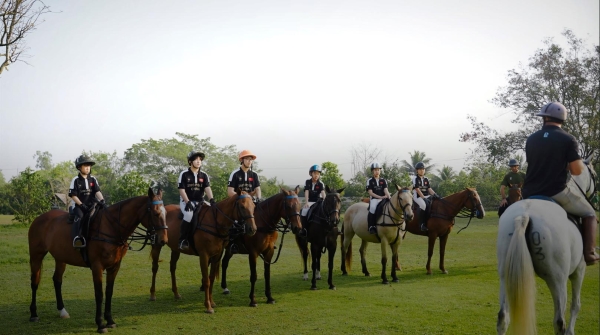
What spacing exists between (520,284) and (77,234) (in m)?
6.71

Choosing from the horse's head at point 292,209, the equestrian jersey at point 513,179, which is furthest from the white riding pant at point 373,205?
the equestrian jersey at point 513,179

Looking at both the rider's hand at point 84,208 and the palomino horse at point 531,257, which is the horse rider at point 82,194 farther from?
the palomino horse at point 531,257

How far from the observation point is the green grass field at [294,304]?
7789 millimetres

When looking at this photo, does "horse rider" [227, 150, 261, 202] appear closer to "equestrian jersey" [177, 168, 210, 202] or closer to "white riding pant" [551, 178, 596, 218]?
"equestrian jersey" [177, 168, 210, 202]

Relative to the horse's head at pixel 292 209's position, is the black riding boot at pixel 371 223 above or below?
below

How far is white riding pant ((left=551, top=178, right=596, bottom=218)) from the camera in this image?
5.60m

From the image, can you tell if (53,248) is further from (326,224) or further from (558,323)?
(558,323)

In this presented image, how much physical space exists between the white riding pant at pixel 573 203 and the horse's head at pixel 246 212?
482cm

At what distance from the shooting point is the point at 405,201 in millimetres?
11430

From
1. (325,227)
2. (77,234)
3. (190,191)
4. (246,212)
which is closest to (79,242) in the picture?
(77,234)

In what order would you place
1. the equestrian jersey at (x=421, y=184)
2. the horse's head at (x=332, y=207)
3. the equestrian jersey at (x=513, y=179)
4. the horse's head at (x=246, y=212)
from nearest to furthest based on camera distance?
1. the horse's head at (x=246, y=212)
2. the horse's head at (x=332, y=207)
3. the equestrian jersey at (x=513, y=179)
4. the equestrian jersey at (x=421, y=184)

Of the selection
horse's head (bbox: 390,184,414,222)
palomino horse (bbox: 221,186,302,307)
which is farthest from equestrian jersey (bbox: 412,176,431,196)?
palomino horse (bbox: 221,186,302,307)

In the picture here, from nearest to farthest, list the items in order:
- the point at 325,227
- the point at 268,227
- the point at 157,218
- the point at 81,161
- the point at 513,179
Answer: the point at 157,218
the point at 81,161
the point at 268,227
the point at 325,227
the point at 513,179

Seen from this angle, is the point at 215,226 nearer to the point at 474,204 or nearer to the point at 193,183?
the point at 193,183
